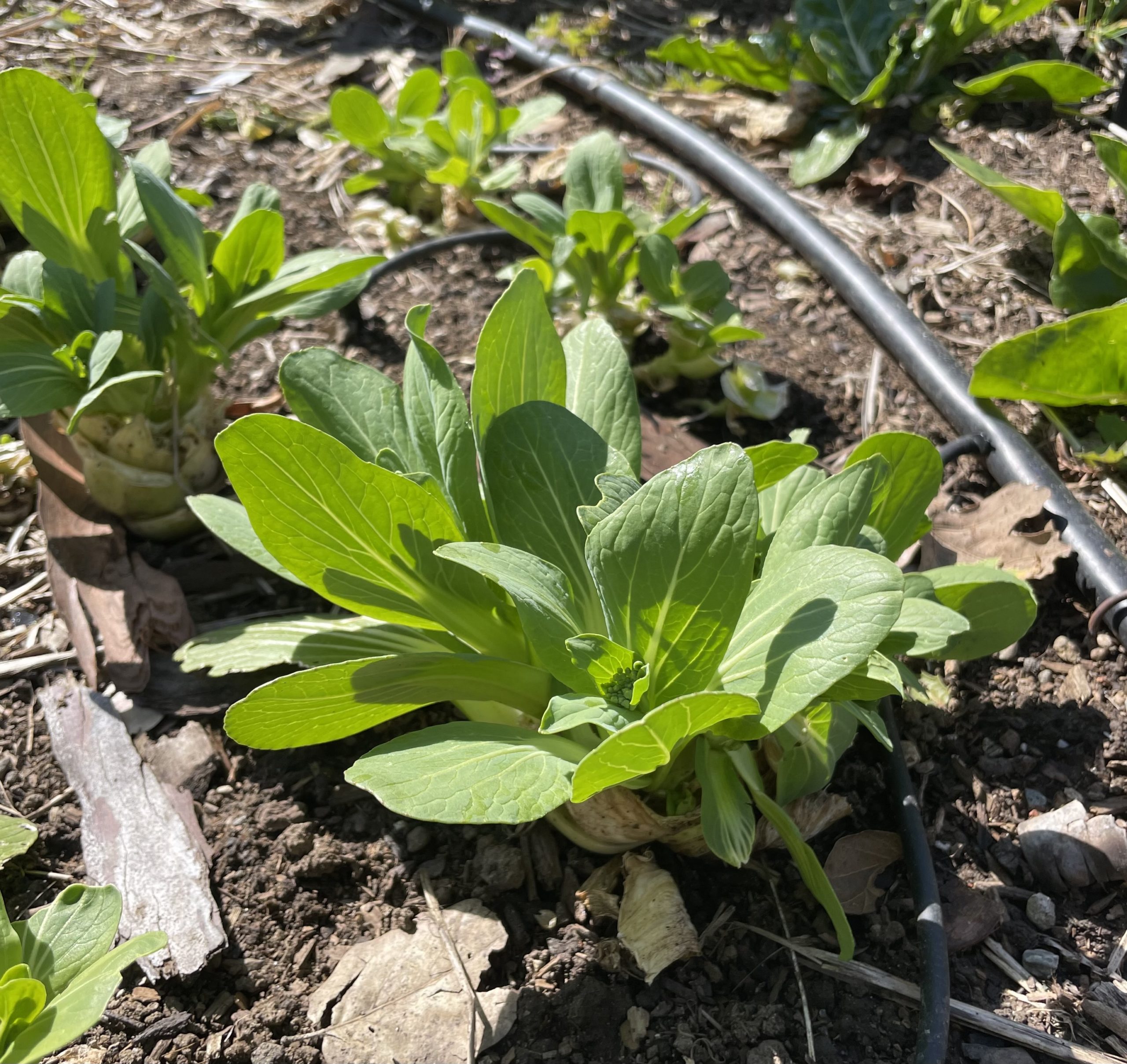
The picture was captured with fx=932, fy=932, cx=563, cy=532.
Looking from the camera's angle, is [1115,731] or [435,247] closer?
[1115,731]

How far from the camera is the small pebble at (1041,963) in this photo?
4.50ft

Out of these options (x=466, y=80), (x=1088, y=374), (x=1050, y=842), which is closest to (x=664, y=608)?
(x=1050, y=842)

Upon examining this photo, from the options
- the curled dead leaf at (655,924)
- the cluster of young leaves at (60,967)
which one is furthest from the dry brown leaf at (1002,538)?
the cluster of young leaves at (60,967)

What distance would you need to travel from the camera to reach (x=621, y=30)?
3.71m

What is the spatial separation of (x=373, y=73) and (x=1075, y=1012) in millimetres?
3625

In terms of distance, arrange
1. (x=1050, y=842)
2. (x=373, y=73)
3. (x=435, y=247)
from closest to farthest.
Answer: (x=1050, y=842)
(x=435, y=247)
(x=373, y=73)

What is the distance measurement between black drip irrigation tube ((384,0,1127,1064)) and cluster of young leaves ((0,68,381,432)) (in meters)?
1.28

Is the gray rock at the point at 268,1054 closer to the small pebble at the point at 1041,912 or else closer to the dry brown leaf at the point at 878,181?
the small pebble at the point at 1041,912

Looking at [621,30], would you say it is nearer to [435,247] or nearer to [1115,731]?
[435,247]

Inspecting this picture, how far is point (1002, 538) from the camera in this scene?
1.87 m

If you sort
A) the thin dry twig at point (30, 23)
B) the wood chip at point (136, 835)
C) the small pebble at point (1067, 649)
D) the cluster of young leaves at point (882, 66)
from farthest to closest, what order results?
the thin dry twig at point (30, 23) → the cluster of young leaves at point (882, 66) → the small pebble at point (1067, 649) → the wood chip at point (136, 835)

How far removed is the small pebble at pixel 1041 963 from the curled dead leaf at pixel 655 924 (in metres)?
0.50

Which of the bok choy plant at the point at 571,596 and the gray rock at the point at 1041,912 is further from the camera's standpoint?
the gray rock at the point at 1041,912

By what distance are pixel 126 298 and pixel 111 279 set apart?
0.39 ft
